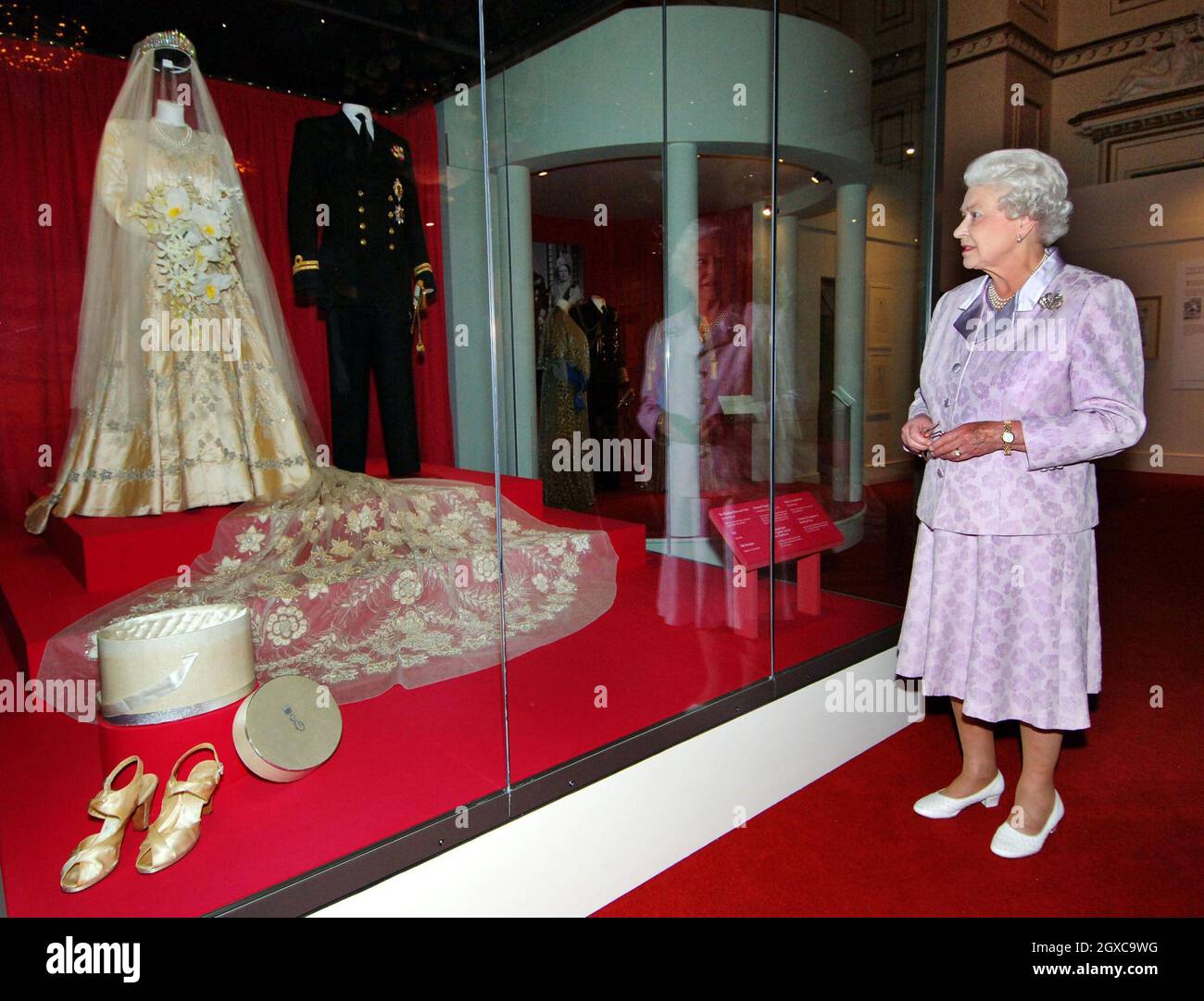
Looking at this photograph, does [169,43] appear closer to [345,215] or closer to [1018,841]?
[345,215]

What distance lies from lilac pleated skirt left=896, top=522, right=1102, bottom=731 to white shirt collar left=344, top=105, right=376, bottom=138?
93.7 inches

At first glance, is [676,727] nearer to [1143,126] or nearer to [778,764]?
[778,764]

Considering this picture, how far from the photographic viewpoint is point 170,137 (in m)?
2.67

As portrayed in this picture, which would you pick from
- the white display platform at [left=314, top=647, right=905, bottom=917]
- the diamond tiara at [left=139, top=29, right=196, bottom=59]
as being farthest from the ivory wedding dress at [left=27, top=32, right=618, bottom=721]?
the white display platform at [left=314, top=647, right=905, bottom=917]

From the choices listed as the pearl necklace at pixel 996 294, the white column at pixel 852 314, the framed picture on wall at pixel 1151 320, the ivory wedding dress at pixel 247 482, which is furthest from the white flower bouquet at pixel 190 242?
the framed picture on wall at pixel 1151 320

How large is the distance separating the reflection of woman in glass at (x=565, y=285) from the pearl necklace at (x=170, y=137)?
1.47 metres

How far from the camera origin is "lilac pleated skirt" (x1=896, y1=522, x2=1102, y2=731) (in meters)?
1.94

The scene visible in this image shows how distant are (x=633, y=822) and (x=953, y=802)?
3.06ft

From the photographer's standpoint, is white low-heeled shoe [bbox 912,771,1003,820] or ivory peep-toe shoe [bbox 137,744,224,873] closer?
ivory peep-toe shoe [bbox 137,744,224,873]

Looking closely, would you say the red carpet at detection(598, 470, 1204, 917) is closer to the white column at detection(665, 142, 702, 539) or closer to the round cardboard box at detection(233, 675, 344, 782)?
the round cardboard box at detection(233, 675, 344, 782)

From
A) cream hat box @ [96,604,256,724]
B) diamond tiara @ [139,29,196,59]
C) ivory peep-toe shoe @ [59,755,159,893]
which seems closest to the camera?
ivory peep-toe shoe @ [59,755,159,893]

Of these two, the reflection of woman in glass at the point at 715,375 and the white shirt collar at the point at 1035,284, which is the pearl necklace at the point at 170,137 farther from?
the white shirt collar at the point at 1035,284

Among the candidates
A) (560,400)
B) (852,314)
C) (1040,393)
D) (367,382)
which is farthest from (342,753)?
(852,314)

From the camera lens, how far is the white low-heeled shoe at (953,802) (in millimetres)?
2203
